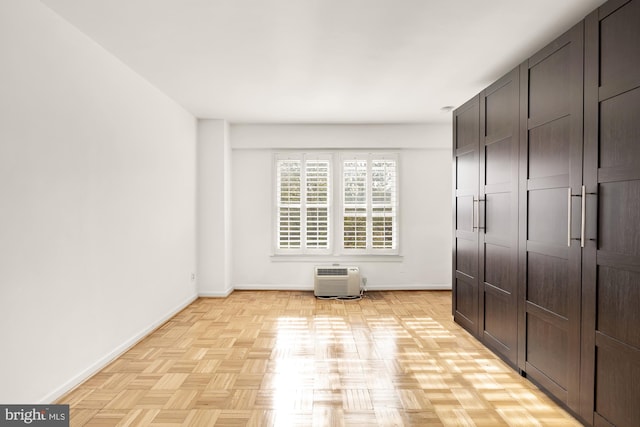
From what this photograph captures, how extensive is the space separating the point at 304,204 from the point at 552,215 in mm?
3860

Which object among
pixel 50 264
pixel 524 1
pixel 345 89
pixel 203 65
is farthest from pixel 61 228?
pixel 524 1

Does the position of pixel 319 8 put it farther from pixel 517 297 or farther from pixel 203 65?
pixel 517 297

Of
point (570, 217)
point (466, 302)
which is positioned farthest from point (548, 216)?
point (466, 302)

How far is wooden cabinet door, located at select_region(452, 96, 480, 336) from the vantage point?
12.2ft

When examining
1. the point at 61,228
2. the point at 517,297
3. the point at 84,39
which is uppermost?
the point at 84,39

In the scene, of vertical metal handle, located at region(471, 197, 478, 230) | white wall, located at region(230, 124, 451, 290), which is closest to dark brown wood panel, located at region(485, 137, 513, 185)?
vertical metal handle, located at region(471, 197, 478, 230)

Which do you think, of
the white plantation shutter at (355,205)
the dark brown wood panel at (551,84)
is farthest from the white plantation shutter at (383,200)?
the dark brown wood panel at (551,84)

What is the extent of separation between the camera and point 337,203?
600 centimetres

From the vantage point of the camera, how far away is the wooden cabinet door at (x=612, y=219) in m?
1.89

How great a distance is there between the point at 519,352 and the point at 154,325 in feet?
11.2

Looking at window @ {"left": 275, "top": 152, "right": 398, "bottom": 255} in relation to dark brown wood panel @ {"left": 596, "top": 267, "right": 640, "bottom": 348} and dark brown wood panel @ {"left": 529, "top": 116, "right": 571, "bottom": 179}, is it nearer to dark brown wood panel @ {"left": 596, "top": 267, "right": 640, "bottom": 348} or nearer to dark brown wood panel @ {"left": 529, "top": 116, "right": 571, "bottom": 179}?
dark brown wood panel @ {"left": 529, "top": 116, "right": 571, "bottom": 179}

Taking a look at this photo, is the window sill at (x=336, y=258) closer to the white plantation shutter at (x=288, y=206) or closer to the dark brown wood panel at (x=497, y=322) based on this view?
the white plantation shutter at (x=288, y=206)

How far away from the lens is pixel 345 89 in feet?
13.7

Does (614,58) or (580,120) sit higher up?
(614,58)
